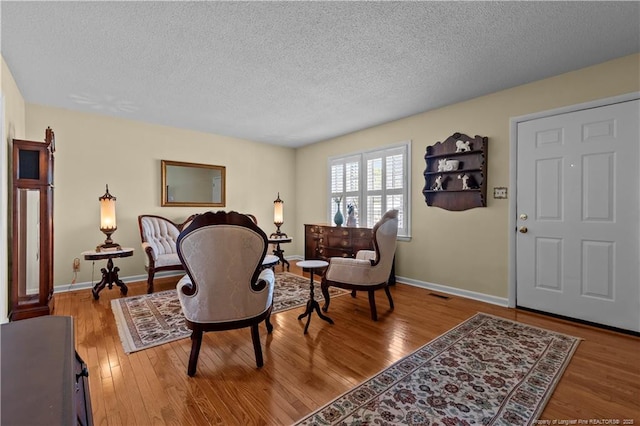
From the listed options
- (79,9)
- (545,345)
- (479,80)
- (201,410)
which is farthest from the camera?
(479,80)

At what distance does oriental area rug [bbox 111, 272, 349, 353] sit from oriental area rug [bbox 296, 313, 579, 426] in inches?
62.4

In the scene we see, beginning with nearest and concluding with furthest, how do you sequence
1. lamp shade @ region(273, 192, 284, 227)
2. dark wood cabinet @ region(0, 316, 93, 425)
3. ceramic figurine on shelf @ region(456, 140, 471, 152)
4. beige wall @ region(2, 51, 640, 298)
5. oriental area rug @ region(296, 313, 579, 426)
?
1. dark wood cabinet @ region(0, 316, 93, 425)
2. oriental area rug @ region(296, 313, 579, 426)
3. beige wall @ region(2, 51, 640, 298)
4. ceramic figurine on shelf @ region(456, 140, 471, 152)
5. lamp shade @ region(273, 192, 284, 227)

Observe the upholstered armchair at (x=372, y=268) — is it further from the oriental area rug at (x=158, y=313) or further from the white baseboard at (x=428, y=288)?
the white baseboard at (x=428, y=288)

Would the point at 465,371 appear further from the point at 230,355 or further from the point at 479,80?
the point at 479,80

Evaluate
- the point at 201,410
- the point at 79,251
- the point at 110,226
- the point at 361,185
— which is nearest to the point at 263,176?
the point at 361,185

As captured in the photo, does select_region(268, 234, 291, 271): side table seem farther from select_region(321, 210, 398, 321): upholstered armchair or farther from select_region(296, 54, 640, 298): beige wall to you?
select_region(321, 210, 398, 321): upholstered armchair

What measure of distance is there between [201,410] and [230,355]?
64 cm

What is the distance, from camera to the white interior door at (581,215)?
105 inches

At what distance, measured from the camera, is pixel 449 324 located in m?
2.88

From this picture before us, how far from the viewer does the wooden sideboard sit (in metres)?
4.41

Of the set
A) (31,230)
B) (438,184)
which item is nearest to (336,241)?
(438,184)

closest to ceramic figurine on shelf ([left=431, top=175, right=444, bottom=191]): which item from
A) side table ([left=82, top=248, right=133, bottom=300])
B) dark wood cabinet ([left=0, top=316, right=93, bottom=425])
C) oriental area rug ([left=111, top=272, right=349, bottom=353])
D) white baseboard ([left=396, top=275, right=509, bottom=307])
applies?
white baseboard ([left=396, top=275, right=509, bottom=307])

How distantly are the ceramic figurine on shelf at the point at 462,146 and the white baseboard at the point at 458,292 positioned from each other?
1.82 metres

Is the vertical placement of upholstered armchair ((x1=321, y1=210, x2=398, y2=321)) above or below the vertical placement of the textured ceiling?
below
